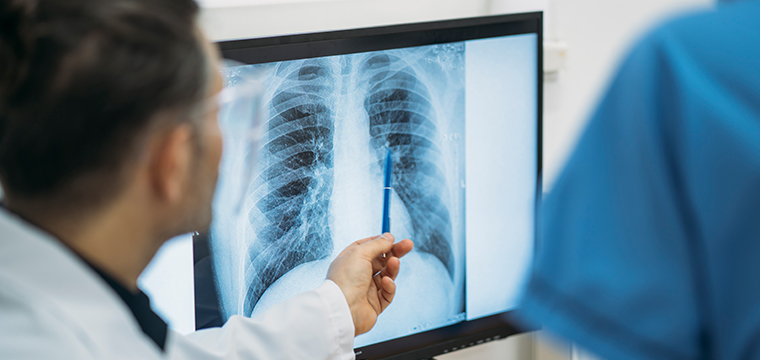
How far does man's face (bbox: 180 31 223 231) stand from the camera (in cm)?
62

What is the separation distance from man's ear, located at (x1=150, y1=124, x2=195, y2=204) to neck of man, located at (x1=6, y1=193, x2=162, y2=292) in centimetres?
4

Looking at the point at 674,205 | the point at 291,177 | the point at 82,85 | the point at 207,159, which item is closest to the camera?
the point at 674,205

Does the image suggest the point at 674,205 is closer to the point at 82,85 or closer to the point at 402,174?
the point at 82,85

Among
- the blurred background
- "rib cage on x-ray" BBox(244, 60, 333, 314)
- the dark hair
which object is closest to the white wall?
the blurred background

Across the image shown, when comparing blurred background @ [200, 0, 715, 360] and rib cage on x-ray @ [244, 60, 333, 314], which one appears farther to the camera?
blurred background @ [200, 0, 715, 360]

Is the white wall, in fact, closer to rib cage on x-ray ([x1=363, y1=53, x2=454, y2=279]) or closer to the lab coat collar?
rib cage on x-ray ([x1=363, y1=53, x2=454, y2=279])

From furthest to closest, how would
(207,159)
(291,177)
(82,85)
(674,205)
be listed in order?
(291,177), (207,159), (82,85), (674,205)

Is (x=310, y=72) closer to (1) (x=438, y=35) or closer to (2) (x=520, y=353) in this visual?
(1) (x=438, y=35)

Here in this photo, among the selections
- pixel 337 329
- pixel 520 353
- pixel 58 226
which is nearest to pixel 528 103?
pixel 337 329

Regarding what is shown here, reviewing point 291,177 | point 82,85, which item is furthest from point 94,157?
point 291,177

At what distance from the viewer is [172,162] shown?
0.61 m

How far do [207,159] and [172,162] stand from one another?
0.05 m

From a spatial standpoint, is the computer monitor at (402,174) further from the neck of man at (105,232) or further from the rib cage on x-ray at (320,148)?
the neck of man at (105,232)

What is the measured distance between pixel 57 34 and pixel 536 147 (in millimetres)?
953
